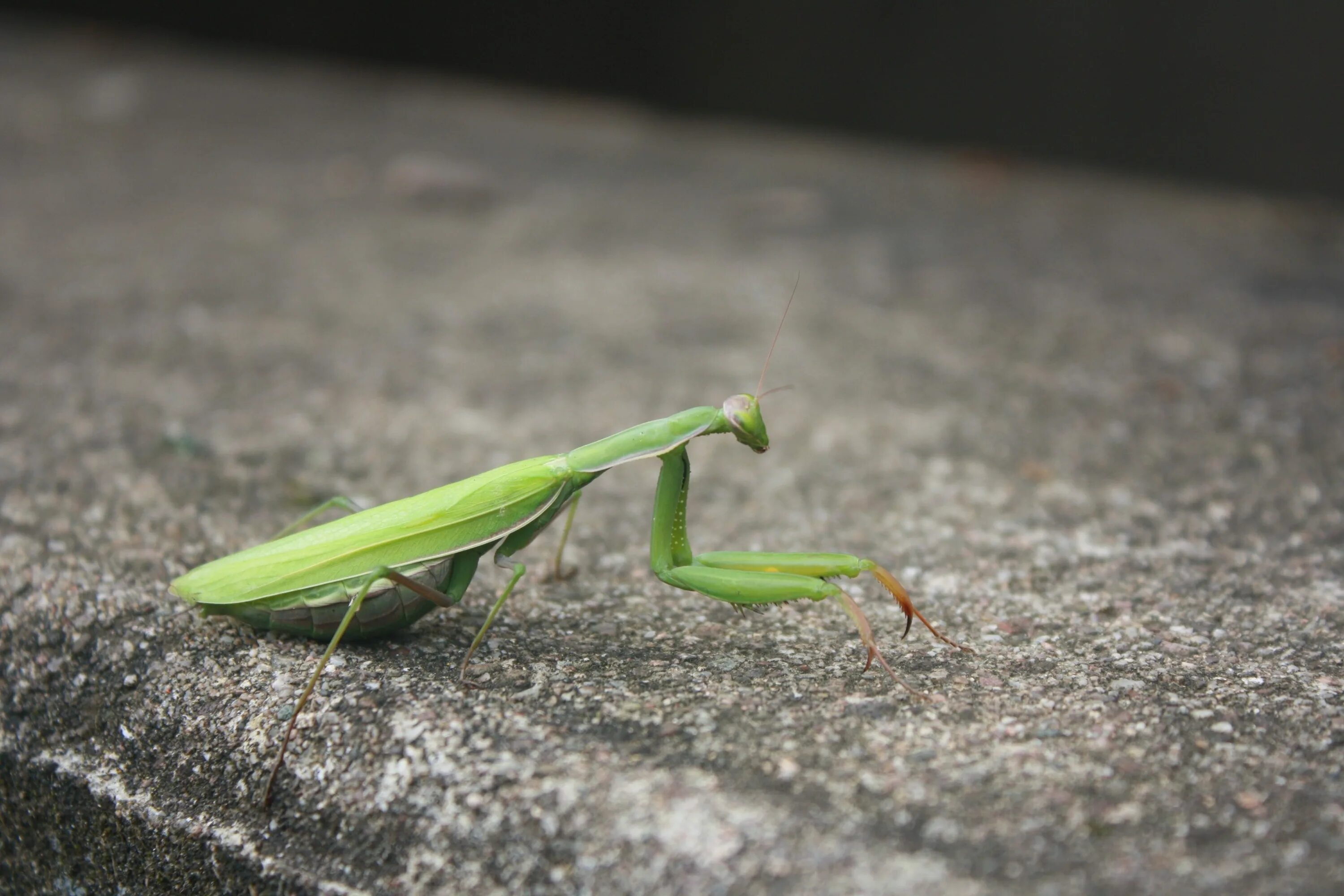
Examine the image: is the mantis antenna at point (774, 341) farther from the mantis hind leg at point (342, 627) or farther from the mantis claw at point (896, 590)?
the mantis hind leg at point (342, 627)

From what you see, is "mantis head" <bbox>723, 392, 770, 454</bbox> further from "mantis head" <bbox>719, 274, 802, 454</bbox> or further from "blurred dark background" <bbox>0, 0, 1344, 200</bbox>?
"blurred dark background" <bbox>0, 0, 1344, 200</bbox>

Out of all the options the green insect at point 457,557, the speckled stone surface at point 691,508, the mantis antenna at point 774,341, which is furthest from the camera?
the mantis antenna at point 774,341

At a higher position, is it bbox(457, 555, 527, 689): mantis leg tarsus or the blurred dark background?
the blurred dark background

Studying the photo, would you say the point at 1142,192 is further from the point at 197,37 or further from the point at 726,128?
the point at 197,37

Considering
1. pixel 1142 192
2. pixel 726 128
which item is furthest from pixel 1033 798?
pixel 726 128

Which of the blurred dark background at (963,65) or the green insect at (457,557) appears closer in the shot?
the green insect at (457,557)

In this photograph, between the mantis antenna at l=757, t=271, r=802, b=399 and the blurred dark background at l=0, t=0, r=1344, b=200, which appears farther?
the blurred dark background at l=0, t=0, r=1344, b=200

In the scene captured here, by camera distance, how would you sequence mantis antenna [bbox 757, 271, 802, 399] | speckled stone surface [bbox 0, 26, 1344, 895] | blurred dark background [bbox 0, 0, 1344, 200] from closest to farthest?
speckled stone surface [bbox 0, 26, 1344, 895]
mantis antenna [bbox 757, 271, 802, 399]
blurred dark background [bbox 0, 0, 1344, 200]

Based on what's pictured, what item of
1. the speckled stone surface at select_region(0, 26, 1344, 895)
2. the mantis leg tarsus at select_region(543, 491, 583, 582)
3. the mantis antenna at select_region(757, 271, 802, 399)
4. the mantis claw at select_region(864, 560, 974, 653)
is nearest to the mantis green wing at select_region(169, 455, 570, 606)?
the speckled stone surface at select_region(0, 26, 1344, 895)

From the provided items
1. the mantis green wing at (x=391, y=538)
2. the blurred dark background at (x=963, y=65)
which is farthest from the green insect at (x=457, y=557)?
the blurred dark background at (x=963, y=65)
